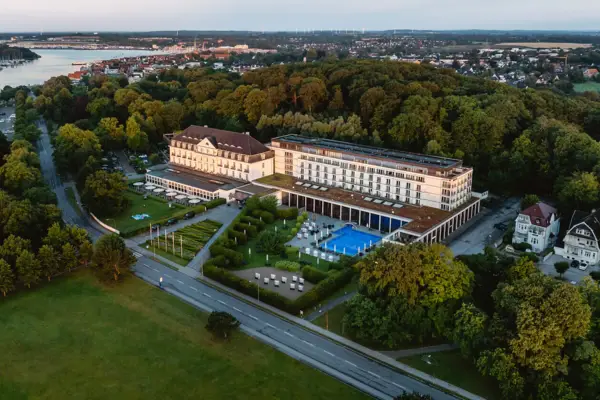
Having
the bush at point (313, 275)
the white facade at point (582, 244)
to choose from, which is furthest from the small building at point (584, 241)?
the bush at point (313, 275)

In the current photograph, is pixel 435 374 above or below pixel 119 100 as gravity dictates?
below

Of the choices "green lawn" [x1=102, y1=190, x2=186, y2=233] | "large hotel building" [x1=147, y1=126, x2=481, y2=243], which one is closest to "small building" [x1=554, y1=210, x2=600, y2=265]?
"large hotel building" [x1=147, y1=126, x2=481, y2=243]

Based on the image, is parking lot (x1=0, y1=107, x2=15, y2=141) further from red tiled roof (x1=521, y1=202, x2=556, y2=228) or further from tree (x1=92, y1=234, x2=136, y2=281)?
red tiled roof (x1=521, y1=202, x2=556, y2=228)

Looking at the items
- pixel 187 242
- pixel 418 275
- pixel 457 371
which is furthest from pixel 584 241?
pixel 187 242

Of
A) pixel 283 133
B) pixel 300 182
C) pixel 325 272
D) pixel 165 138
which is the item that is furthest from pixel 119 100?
pixel 325 272

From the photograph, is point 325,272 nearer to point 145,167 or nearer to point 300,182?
point 300,182

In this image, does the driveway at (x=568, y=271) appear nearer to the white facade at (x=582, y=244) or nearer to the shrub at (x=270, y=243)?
the white facade at (x=582, y=244)

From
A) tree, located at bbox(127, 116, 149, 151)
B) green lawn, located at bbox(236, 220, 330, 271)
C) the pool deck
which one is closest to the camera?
green lawn, located at bbox(236, 220, 330, 271)
